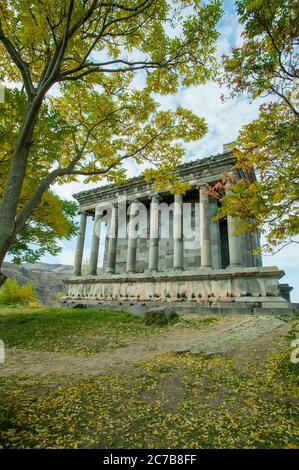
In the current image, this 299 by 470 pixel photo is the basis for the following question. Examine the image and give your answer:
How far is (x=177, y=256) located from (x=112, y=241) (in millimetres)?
7658

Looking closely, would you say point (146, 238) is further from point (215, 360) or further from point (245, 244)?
point (215, 360)

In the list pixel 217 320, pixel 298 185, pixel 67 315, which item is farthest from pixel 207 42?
pixel 67 315

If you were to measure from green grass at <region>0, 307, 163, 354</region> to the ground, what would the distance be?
0.13 meters

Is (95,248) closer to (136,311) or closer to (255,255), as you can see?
(136,311)

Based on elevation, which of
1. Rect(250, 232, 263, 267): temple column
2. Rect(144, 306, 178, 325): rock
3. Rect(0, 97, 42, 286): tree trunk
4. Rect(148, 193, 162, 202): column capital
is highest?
Rect(148, 193, 162, 202): column capital

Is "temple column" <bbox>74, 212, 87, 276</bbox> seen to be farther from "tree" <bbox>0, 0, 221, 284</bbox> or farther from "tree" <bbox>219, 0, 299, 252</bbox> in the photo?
"tree" <bbox>219, 0, 299, 252</bbox>

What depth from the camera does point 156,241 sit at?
69.6ft

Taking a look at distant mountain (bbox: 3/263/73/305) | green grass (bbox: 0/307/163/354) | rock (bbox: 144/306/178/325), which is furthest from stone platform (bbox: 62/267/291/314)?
distant mountain (bbox: 3/263/73/305)

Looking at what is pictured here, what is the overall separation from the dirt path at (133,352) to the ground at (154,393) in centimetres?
3

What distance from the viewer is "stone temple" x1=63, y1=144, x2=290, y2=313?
47.5ft

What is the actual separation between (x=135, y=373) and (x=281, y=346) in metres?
3.97

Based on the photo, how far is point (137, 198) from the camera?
23.7 m

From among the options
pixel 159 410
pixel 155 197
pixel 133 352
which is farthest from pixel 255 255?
pixel 159 410

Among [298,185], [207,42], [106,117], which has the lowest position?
[298,185]
